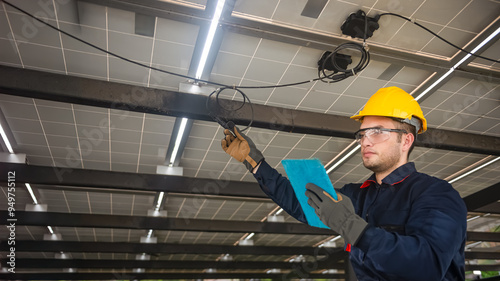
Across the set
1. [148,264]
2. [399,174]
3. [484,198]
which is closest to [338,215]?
[399,174]

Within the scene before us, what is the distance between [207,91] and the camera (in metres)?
5.86

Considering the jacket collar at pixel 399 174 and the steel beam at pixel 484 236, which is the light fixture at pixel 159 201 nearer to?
the jacket collar at pixel 399 174

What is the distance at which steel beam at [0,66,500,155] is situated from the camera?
16.8 ft

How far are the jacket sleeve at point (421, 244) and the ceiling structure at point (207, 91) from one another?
11.3 ft

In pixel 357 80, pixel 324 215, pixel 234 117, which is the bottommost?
pixel 324 215

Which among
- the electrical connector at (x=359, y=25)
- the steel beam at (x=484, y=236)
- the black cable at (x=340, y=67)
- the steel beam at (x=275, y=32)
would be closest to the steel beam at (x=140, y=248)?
the steel beam at (x=484, y=236)

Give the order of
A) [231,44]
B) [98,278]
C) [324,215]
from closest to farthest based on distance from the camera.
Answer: [324,215] < [231,44] < [98,278]

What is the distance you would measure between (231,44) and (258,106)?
1.21 meters

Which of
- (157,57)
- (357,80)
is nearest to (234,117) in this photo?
(157,57)

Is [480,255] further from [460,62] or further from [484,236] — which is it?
[460,62]

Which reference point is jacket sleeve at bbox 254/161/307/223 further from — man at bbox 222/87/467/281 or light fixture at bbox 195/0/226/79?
light fixture at bbox 195/0/226/79

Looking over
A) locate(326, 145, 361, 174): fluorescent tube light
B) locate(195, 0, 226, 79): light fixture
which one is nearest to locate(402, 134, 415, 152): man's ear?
locate(195, 0, 226, 79): light fixture

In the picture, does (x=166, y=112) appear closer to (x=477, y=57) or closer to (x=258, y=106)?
(x=258, y=106)

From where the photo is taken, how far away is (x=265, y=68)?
5.67 m
